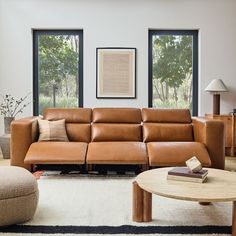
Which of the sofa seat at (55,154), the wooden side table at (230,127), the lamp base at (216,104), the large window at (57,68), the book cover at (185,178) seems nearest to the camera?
the book cover at (185,178)

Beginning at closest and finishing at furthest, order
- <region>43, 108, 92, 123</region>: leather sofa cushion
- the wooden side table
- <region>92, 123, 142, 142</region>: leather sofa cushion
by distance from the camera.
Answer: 1. <region>92, 123, 142, 142</region>: leather sofa cushion
2. <region>43, 108, 92, 123</region>: leather sofa cushion
3. the wooden side table

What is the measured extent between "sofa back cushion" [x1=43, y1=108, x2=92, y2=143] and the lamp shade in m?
2.01

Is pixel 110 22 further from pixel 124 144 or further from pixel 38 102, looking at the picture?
pixel 124 144

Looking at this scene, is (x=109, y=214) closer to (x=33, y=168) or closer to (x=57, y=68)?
(x=33, y=168)

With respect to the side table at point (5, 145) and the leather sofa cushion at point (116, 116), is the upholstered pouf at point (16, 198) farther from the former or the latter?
the side table at point (5, 145)

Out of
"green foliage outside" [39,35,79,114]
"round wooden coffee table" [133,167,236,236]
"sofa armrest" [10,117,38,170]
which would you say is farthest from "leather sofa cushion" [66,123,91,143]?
"round wooden coffee table" [133,167,236,236]

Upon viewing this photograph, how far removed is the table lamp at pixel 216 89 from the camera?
5.12 metres

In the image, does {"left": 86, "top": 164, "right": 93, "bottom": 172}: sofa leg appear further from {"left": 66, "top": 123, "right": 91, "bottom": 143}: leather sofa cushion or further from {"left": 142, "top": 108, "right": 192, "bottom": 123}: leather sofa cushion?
{"left": 142, "top": 108, "right": 192, "bottom": 123}: leather sofa cushion

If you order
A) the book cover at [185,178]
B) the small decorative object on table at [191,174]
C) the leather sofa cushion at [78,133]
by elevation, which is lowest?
the book cover at [185,178]

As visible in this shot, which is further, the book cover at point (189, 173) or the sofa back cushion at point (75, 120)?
the sofa back cushion at point (75, 120)

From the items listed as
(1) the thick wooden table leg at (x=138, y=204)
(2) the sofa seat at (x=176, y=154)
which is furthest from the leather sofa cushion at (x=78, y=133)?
(1) the thick wooden table leg at (x=138, y=204)

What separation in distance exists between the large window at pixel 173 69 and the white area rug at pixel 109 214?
2654 millimetres

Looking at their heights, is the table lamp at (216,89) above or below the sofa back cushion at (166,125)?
above

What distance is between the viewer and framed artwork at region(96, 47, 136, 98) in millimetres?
5410
